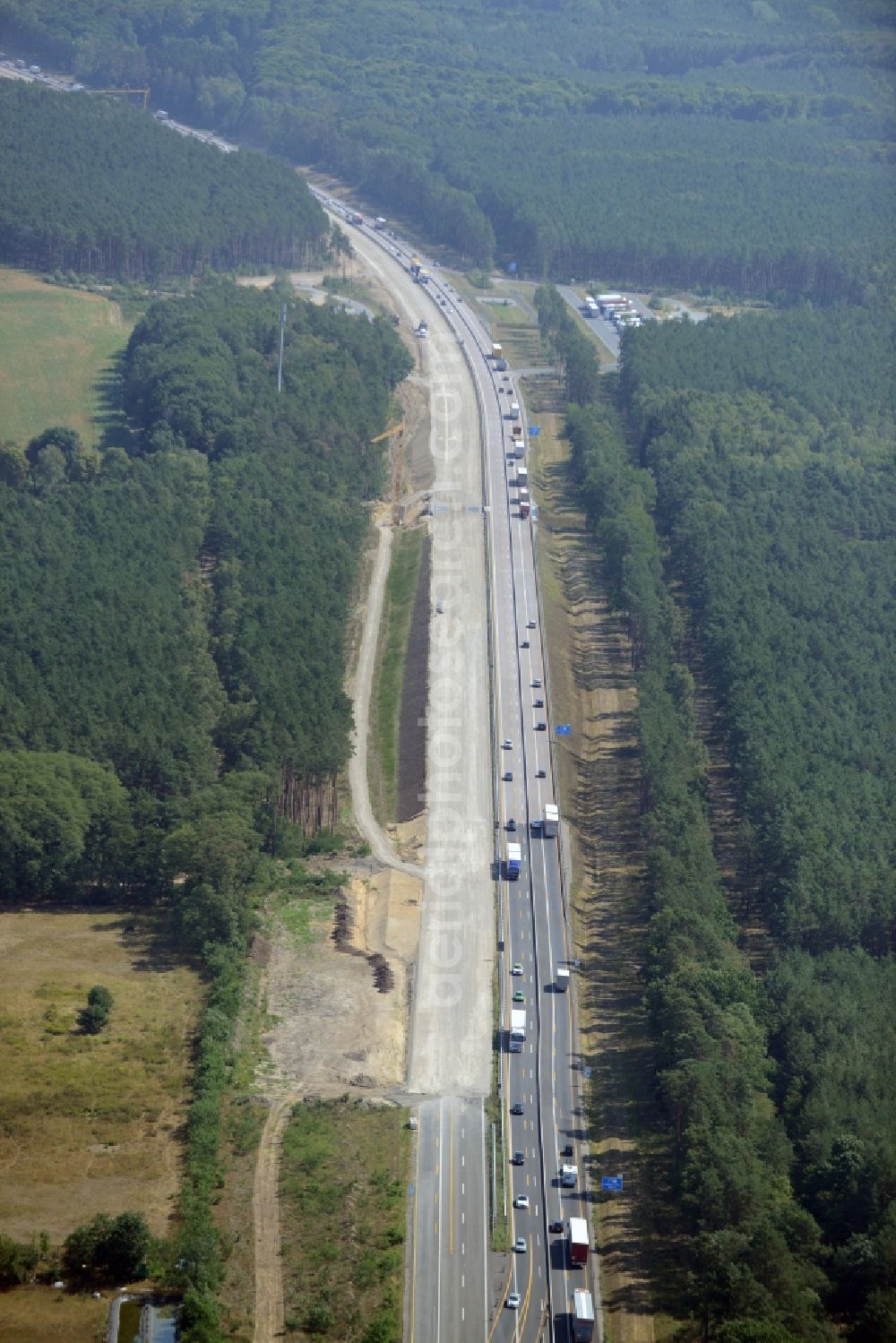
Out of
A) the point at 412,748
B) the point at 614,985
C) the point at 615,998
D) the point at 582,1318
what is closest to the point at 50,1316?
the point at 582,1318

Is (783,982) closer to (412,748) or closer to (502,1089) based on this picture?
(502,1089)

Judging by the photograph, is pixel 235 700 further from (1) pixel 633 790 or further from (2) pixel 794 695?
(2) pixel 794 695

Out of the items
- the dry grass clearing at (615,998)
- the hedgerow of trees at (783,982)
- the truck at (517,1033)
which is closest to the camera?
the hedgerow of trees at (783,982)

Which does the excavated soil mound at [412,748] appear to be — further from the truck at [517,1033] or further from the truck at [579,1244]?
the truck at [579,1244]

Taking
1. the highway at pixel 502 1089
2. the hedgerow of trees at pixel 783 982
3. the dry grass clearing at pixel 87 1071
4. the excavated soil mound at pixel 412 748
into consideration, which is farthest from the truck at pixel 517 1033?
the excavated soil mound at pixel 412 748

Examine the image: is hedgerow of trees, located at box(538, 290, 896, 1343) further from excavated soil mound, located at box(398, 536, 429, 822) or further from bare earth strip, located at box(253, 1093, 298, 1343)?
bare earth strip, located at box(253, 1093, 298, 1343)
